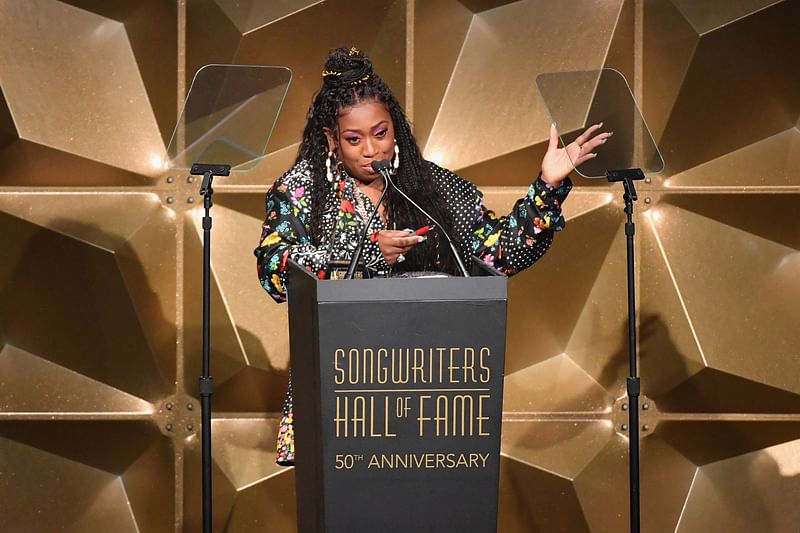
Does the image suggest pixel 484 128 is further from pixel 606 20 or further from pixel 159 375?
pixel 159 375

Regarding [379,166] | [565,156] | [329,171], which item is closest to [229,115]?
[329,171]

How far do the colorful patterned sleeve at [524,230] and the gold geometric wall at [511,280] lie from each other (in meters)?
1.15

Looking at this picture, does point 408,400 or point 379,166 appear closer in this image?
point 408,400

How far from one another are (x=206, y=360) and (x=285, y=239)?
66 cm

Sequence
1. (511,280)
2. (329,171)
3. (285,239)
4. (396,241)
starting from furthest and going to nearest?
(511,280), (329,171), (285,239), (396,241)

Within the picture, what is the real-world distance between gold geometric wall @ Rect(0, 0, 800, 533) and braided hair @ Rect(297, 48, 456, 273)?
1.09 meters

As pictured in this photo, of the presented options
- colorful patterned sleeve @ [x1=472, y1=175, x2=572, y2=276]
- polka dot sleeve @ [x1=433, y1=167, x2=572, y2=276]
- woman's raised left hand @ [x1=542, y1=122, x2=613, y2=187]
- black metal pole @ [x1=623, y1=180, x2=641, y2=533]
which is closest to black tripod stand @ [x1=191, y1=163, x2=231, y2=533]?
polka dot sleeve @ [x1=433, y1=167, x2=572, y2=276]

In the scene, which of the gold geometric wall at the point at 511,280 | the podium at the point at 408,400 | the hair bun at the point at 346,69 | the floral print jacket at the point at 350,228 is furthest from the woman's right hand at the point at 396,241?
the gold geometric wall at the point at 511,280

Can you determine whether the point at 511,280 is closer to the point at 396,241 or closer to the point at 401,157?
the point at 401,157

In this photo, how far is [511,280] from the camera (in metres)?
3.82

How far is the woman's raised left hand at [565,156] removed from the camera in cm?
255

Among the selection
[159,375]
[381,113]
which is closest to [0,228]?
[159,375]

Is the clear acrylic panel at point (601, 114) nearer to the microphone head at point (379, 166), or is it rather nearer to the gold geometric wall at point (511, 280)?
the microphone head at point (379, 166)

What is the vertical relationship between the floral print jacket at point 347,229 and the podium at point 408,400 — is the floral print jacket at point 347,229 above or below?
above
